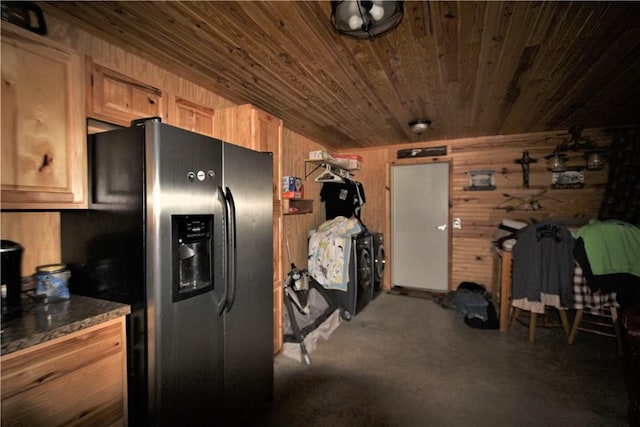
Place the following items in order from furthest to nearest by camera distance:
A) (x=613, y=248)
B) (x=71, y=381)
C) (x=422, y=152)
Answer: (x=422, y=152), (x=613, y=248), (x=71, y=381)

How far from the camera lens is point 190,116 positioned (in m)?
2.12

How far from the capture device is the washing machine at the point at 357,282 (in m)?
3.40

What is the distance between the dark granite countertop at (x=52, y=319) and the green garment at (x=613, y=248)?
3600 mm

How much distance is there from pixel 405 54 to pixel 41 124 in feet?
6.67

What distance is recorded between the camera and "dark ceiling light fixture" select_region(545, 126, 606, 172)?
3.45m

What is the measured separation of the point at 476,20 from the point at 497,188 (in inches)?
126

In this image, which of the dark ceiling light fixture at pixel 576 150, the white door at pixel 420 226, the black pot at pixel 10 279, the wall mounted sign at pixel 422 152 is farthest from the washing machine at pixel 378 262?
the black pot at pixel 10 279

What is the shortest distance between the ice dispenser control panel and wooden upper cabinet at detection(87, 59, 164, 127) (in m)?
0.84

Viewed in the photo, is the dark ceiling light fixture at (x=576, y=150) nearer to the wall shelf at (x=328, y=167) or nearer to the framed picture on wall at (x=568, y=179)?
the framed picture on wall at (x=568, y=179)

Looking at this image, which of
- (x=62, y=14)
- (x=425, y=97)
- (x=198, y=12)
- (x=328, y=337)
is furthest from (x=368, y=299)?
(x=62, y=14)

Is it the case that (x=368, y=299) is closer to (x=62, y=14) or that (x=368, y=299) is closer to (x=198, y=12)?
(x=198, y=12)

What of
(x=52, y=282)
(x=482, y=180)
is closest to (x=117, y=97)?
(x=52, y=282)

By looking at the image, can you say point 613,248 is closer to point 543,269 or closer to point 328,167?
point 543,269

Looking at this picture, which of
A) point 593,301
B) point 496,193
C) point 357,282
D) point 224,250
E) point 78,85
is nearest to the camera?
point 78,85
